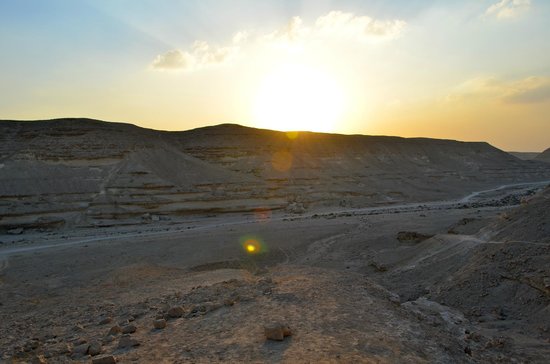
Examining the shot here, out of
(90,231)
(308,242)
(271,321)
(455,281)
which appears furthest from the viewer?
(90,231)

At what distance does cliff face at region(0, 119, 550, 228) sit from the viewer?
121ft

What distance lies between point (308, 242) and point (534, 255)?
1272 cm

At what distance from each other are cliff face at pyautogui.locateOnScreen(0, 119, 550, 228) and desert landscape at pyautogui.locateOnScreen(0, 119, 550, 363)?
0.20 m

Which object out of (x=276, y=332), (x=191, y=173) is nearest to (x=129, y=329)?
(x=276, y=332)

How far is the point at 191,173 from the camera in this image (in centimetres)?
4631

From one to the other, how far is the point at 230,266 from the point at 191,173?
2741 centimetres

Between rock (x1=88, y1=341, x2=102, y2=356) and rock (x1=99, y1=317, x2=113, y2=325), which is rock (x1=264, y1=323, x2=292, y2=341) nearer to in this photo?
rock (x1=88, y1=341, x2=102, y2=356)

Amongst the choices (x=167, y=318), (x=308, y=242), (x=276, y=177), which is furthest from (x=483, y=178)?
(x=167, y=318)

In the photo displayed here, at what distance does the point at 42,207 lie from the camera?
1380 inches

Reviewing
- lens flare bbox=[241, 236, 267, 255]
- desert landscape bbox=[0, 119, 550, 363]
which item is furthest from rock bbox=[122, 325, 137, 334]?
lens flare bbox=[241, 236, 267, 255]

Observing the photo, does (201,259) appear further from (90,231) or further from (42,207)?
(42,207)

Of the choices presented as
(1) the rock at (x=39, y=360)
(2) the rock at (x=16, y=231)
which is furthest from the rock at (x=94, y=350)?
(2) the rock at (x=16, y=231)

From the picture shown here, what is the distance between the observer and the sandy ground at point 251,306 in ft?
24.9

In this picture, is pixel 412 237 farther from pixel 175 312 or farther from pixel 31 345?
pixel 31 345
